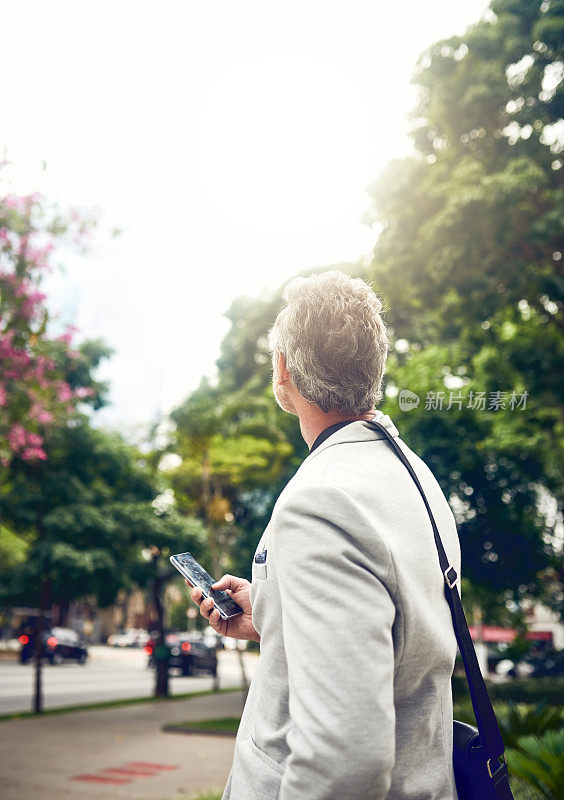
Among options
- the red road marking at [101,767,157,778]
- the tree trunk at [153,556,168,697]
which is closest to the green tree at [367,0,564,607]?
the red road marking at [101,767,157,778]

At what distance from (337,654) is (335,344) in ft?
1.78

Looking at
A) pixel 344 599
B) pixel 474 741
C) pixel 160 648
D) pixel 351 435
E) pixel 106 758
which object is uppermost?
pixel 351 435

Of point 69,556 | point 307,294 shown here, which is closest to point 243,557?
point 69,556

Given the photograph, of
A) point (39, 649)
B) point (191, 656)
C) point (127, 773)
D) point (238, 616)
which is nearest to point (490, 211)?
point (127, 773)

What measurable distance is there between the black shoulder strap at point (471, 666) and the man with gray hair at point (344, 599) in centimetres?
2

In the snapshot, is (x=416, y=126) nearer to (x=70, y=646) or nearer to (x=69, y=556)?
(x=69, y=556)

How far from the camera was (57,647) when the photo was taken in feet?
92.0

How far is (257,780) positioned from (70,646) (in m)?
30.2

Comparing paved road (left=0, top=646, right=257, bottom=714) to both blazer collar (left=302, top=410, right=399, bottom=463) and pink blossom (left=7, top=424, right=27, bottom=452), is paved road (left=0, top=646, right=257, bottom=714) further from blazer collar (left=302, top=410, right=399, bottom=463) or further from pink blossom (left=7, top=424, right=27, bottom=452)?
blazer collar (left=302, top=410, right=399, bottom=463)

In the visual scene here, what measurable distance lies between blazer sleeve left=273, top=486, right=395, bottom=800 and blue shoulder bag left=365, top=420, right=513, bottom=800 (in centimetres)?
21

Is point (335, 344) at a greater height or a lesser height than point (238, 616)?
greater

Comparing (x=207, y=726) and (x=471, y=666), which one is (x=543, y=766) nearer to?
(x=471, y=666)

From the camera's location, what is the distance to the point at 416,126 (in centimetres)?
967

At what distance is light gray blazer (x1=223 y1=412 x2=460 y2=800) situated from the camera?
3.25ft
